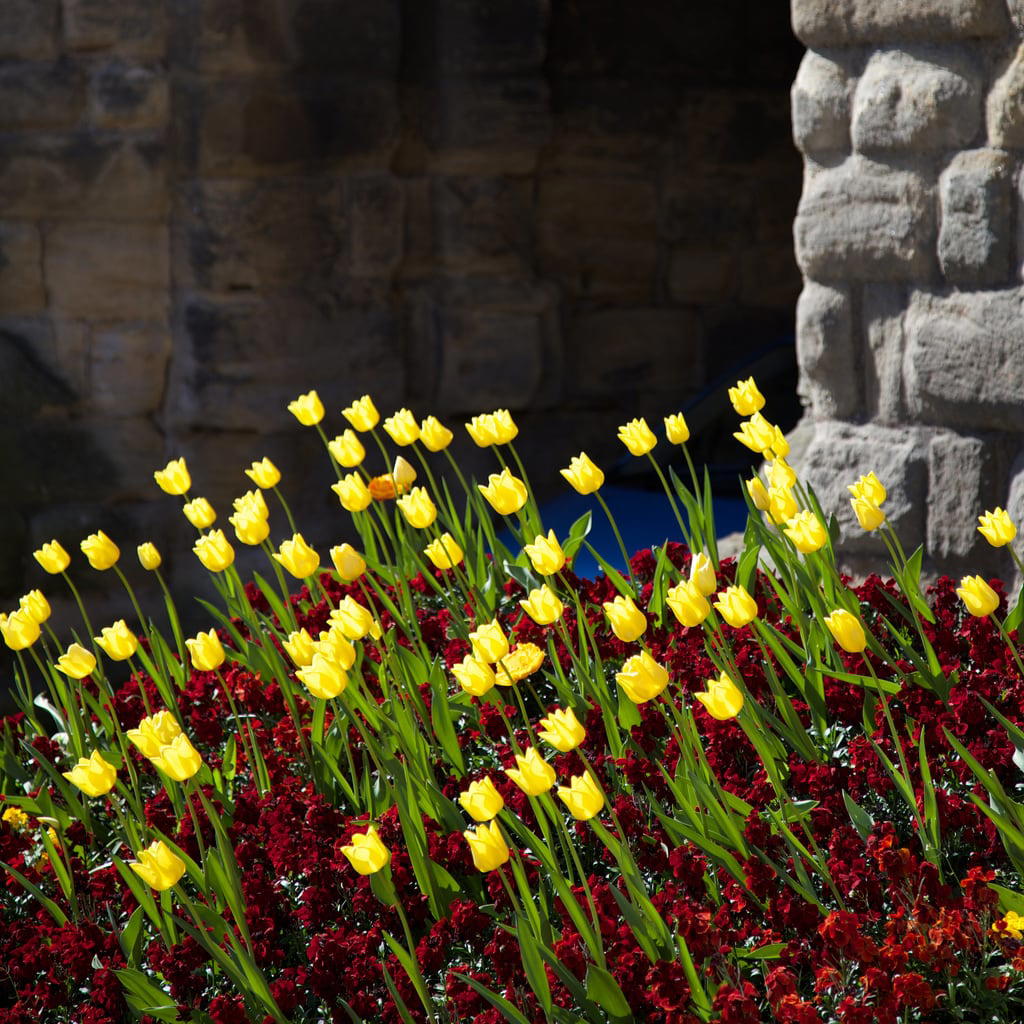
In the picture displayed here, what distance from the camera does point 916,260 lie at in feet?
9.42

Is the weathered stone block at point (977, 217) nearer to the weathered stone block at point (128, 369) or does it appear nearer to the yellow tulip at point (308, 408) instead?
the yellow tulip at point (308, 408)

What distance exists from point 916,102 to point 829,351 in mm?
525

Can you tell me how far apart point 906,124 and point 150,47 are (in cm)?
263

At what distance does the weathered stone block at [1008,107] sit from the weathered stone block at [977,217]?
0.10ft

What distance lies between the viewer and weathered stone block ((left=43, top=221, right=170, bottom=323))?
4.67m

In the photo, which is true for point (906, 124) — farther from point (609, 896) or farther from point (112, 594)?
point (112, 594)

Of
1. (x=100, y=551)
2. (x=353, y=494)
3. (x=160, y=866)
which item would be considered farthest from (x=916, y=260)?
(x=160, y=866)

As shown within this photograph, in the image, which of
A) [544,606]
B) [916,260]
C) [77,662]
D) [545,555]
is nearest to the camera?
[544,606]

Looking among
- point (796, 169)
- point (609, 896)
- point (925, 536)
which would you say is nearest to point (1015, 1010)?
point (609, 896)

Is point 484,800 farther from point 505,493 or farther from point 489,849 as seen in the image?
point 505,493

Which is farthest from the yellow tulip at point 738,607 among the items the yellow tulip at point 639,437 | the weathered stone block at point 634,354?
the weathered stone block at point 634,354

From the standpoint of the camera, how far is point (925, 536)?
2.96 m

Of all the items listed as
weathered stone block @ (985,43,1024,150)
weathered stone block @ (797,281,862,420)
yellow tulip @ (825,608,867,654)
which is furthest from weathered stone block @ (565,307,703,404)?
yellow tulip @ (825,608,867,654)

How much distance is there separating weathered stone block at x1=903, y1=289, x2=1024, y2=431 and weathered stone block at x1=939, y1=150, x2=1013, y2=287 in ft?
0.16
